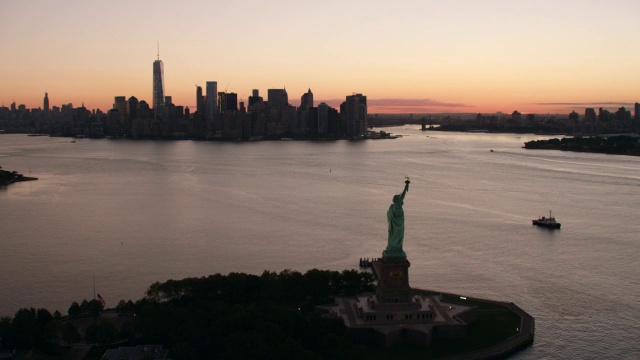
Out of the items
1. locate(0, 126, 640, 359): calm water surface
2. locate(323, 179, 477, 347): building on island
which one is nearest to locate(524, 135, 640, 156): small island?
locate(0, 126, 640, 359): calm water surface

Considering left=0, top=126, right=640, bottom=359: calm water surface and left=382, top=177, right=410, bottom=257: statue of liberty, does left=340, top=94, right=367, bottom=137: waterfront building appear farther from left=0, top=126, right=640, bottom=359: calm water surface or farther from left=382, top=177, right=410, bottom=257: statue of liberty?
left=382, top=177, right=410, bottom=257: statue of liberty

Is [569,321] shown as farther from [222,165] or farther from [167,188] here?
[222,165]

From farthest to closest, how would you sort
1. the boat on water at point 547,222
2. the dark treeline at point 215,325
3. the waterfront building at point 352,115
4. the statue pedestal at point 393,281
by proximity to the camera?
the waterfront building at point 352,115 < the boat on water at point 547,222 < the statue pedestal at point 393,281 < the dark treeline at point 215,325

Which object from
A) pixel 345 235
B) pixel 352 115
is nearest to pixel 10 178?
pixel 345 235

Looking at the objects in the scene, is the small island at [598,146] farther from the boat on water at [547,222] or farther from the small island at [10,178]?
the small island at [10,178]

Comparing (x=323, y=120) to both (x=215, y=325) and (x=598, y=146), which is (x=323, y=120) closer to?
(x=598, y=146)

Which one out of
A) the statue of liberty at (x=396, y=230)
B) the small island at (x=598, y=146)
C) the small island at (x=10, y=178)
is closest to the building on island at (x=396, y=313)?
the statue of liberty at (x=396, y=230)

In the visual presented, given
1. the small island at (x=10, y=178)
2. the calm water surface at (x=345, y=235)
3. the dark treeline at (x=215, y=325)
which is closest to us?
the dark treeline at (x=215, y=325)
